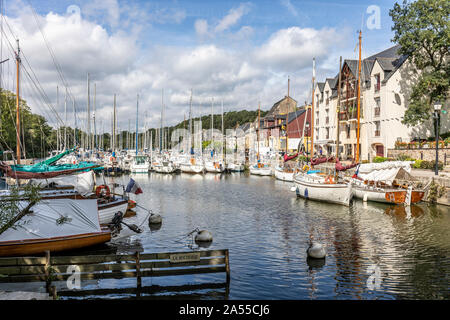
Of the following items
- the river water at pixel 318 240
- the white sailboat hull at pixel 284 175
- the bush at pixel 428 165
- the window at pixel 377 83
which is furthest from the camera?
the white sailboat hull at pixel 284 175

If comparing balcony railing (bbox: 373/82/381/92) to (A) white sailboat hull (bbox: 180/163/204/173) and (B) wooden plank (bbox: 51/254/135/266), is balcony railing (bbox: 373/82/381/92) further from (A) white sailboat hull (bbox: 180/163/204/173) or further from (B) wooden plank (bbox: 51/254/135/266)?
(B) wooden plank (bbox: 51/254/135/266)

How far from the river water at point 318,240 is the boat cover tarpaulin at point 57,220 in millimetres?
3435

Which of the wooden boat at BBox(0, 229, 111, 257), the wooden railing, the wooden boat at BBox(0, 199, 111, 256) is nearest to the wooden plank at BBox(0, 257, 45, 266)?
the wooden railing

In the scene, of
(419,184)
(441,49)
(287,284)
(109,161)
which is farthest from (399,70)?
(109,161)

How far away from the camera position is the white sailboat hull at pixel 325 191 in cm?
3316

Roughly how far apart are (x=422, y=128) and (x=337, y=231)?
3362 centimetres

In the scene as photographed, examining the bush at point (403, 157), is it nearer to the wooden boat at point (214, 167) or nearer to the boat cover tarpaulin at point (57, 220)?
the wooden boat at point (214, 167)

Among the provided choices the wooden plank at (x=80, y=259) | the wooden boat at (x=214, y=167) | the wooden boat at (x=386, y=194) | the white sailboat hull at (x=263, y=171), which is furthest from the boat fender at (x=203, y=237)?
the wooden boat at (x=214, y=167)

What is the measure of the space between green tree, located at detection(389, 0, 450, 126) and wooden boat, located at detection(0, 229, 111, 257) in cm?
3992

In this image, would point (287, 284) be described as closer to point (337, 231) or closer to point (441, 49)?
point (337, 231)

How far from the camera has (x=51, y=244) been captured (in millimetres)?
16625

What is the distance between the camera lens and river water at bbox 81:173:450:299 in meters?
13.8

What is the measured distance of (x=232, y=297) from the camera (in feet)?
42.1

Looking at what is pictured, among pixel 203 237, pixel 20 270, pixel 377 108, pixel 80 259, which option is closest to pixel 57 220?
pixel 20 270
